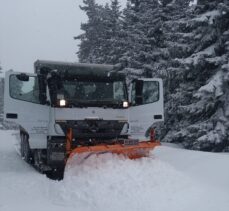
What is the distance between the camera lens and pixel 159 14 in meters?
24.4

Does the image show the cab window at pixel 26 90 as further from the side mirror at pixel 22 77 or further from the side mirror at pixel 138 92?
the side mirror at pixel 138 92

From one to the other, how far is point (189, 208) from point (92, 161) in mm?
2586

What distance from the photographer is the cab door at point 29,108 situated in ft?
35.5

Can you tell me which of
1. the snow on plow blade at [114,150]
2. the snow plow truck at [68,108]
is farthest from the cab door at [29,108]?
the snow on plow blade at [114,150]

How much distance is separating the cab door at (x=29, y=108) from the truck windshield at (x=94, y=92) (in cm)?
73

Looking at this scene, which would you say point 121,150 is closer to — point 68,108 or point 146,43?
point 68,108

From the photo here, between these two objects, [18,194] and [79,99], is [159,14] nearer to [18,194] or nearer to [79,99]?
[79,99]

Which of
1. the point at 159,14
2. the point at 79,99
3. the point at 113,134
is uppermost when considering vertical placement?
the point at 159,14

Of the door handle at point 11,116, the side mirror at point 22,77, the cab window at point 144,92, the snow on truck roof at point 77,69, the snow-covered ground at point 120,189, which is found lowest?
the snow-covered ground at point 120,189

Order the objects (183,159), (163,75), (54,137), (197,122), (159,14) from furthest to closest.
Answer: (159,14), (163,75), (197,122), (183,159), (54,137)

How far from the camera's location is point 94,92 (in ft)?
35.6

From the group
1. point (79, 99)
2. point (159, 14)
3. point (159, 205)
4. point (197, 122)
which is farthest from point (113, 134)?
point (159, 14)

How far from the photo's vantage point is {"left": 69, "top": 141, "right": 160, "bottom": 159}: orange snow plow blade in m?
9.11

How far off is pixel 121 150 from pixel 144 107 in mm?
2970
